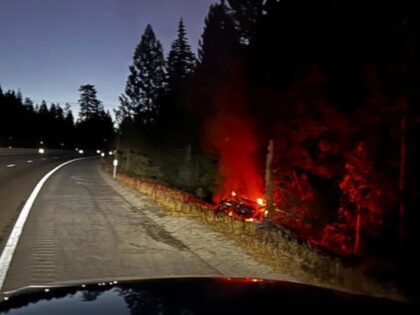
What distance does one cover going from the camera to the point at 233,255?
33.0 feet

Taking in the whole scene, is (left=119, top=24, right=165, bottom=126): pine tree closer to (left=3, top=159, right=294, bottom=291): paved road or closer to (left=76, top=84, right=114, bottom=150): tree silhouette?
(left=3, top=159, right=294, bottom=291): paved road

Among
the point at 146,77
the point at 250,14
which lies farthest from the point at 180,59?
the point at 250,14

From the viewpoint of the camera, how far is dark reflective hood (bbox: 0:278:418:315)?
3.43 metres

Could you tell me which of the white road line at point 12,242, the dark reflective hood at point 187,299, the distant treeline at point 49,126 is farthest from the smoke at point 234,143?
the distant treeline at point 49,126

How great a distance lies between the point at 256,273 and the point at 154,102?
61.7m

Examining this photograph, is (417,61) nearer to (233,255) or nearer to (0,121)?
(233,255)

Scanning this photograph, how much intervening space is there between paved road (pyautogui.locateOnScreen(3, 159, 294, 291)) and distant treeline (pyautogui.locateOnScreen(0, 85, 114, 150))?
91.7m

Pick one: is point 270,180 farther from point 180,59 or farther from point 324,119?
point 180,59

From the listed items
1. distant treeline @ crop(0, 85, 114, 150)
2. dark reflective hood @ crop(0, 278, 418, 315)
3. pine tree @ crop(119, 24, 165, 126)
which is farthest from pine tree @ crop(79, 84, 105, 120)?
dark reflective hood @ crop(0, 278, 418, 315)

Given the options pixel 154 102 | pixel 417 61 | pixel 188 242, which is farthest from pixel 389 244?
pixel 154 102

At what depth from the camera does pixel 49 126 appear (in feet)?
493

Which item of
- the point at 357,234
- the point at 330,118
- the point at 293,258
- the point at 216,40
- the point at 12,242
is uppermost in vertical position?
the point at 216,40

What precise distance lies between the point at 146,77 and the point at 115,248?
6099 cm

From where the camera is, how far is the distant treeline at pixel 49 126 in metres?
126
